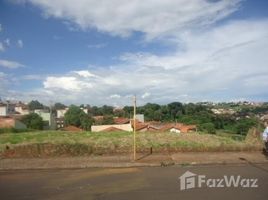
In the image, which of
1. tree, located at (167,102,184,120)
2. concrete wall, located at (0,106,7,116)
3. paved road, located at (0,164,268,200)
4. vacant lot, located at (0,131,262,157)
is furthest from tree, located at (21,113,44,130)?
paved road, located at (0,164,268,200)

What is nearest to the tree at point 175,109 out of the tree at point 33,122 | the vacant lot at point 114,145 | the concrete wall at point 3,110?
the tree at point 33,122

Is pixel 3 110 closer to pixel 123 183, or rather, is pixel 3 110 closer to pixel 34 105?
pixel 34 105

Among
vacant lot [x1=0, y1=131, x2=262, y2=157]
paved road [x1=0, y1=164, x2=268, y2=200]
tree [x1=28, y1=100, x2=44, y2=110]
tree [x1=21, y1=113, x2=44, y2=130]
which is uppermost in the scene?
tree [x1=28, y1=100, x2=44, y2=110]

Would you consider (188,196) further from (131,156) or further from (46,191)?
(131,156)

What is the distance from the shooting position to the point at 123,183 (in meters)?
10.4

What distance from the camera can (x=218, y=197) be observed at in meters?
8.44

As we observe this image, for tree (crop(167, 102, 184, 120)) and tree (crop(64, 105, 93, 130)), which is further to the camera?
tree (crop(167, 102, 184, 120))

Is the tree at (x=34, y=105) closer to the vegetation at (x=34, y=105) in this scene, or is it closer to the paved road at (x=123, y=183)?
the vegetation at (x=34, y=105)

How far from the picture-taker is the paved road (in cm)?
888

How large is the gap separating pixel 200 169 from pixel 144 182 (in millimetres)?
2659

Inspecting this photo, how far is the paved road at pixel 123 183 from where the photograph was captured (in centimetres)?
888

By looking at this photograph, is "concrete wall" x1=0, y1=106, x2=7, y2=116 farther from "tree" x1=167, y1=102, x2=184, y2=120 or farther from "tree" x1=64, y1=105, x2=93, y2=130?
"tree" x1=167, y1=102, x2=184, y2=120

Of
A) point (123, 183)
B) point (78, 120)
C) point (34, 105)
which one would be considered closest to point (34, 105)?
point (34, 105)

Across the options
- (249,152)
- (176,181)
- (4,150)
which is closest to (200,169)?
(176,181)
